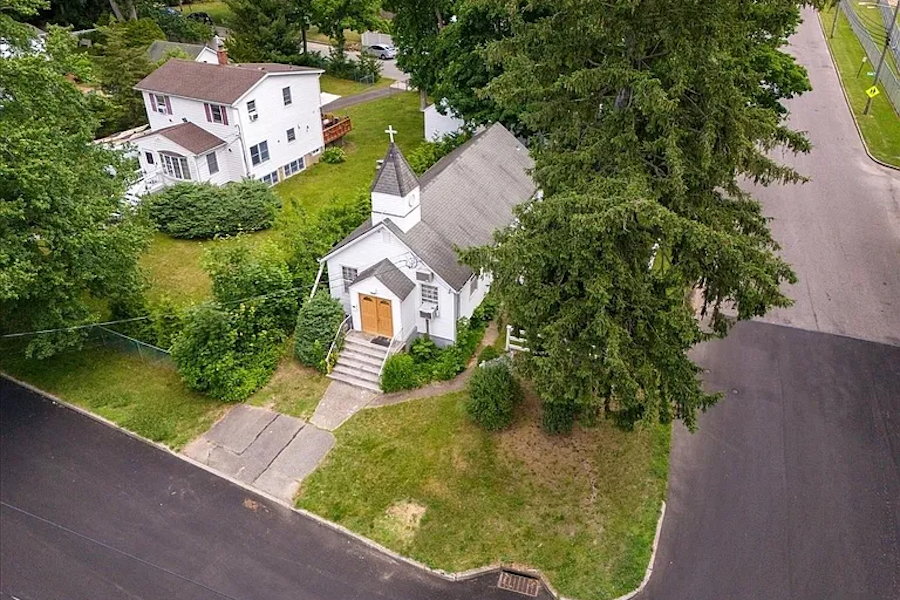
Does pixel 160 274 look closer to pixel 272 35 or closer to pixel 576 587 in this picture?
pixel 576 587

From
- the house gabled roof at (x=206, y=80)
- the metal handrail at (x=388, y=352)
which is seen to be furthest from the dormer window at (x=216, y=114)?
the metal handrail at (x=388, y=352)

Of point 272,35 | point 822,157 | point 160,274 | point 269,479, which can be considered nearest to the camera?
point 269,479

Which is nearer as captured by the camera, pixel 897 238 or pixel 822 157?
pixel 897 238

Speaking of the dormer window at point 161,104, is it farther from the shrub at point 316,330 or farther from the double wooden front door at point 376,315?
the double wooden front door at point 376,315

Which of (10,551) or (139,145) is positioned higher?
(139,145)

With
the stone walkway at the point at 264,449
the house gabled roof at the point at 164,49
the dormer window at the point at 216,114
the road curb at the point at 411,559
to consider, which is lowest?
the road curb at the point at 411,559

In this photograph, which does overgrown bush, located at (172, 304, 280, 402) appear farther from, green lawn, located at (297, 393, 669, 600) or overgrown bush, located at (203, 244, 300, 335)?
green lawn, located at (297, 393, 669, 600)

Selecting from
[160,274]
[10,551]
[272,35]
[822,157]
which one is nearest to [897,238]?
[822,157]

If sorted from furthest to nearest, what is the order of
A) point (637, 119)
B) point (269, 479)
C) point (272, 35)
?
point (272, 35) < point (269, 479) < point (637, 119)
